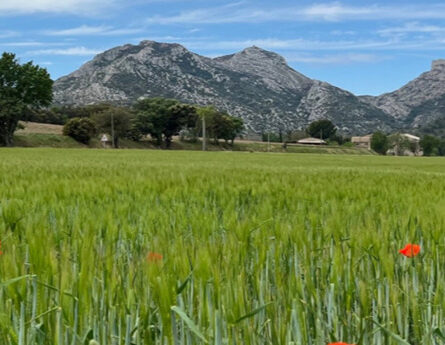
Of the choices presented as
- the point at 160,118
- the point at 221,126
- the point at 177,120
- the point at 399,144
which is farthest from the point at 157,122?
the point at 399,144

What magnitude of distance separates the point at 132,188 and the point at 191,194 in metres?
0.81

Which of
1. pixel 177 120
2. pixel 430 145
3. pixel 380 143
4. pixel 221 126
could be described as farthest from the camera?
pixel 430 145

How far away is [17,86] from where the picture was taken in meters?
68.2

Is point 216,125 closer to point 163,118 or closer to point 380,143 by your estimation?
point 163,118

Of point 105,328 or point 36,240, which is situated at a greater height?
point 36,240

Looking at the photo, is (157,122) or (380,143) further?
(380,143)

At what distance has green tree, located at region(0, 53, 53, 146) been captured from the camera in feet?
222

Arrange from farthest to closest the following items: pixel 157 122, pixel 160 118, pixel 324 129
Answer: pixel 324 129, pixel 160 118, pixel 157 122

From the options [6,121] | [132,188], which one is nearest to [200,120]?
[6,121]

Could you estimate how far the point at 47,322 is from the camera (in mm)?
1285

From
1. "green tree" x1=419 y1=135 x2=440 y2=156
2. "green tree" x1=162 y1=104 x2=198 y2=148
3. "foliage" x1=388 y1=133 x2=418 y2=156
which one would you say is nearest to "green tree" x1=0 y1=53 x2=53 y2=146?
"green tree" x1=162 y1=104 x2=198 y2=148

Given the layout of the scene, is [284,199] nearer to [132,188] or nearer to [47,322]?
[132,188]

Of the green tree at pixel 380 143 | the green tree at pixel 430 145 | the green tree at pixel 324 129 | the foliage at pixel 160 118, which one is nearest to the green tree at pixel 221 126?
the foliage at pixel 160 118

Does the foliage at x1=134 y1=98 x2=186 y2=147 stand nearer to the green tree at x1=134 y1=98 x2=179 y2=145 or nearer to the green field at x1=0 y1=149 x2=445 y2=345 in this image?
the green tree at x1=134 y1=98 x2=179 y2=145
